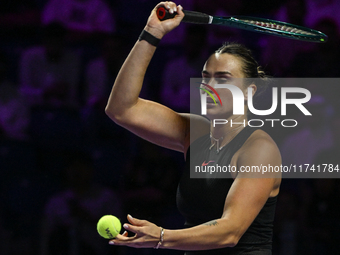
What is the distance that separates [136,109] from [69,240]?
72.6 inches

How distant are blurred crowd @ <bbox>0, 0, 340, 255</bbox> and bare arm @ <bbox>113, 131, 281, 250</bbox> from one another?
6.29 feet

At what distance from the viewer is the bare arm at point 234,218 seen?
1344 millimetres

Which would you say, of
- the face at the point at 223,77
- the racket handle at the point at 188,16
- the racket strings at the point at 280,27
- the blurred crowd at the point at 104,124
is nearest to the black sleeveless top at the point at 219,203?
the face at the point at 223,77

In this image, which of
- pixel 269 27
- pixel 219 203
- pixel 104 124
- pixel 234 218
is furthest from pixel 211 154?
Result: pixel 104 124

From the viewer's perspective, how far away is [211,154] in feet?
6.21

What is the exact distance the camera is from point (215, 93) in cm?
184

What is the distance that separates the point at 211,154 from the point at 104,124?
207 centimetres

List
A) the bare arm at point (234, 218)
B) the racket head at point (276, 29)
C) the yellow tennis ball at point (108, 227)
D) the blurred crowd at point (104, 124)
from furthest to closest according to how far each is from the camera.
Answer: the blurred crowd at point (104, 124), the racket head at point (276, 29), the yellow tennis ball at point (108, 227), the bare arm at point (234, 218)

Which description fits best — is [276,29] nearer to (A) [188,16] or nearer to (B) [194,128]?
(A) [188,16]

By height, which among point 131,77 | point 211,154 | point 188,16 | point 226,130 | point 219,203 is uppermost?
point 188,16

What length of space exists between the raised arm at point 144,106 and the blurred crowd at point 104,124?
1643mm

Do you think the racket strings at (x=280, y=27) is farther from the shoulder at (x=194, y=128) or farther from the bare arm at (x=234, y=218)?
the bare arm at (x=234, y=218)

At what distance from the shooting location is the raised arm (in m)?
1.81

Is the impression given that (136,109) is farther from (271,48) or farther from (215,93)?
(271,48)
